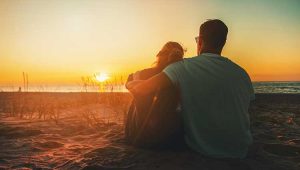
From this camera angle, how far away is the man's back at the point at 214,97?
3.20 meters

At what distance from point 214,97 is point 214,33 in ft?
2.40

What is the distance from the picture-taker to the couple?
321 centimetres

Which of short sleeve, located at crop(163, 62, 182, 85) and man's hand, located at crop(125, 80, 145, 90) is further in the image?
man's hand, located at crop(125, 80, 145, 90)

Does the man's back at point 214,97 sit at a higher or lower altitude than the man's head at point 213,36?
lower

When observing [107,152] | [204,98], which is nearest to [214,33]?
[204,98]

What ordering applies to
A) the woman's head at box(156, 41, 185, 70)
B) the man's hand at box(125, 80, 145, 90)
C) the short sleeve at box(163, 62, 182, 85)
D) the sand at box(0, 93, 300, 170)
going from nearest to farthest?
the short sleeve at box(163, 62, 182, 85), the sand at box(0, 93, 300, 170), the man's hand at box(125, 80, 145, 90), the woman's head at box(156, 41, 185, 70)

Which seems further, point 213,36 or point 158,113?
point 158,113

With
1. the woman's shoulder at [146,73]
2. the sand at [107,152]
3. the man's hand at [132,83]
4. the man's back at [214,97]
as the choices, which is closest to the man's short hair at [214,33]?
the man's back at [214,97]

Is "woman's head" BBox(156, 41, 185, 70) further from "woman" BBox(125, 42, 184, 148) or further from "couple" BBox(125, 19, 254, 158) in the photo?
"couple" BBox(125, 19, 254, 158)

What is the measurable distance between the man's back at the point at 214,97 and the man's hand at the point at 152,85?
67mm

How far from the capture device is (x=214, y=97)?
10.6 ft

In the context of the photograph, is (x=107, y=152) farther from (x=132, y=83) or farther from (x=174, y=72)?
(x=174, y=72)

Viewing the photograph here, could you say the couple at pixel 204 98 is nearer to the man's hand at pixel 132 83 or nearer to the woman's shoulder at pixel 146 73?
the man's hand at pixel 132 83

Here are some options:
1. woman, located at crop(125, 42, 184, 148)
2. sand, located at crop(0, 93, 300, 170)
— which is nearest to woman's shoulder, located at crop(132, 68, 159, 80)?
Result: woman, located at crop(125, 42, 184, 148)
